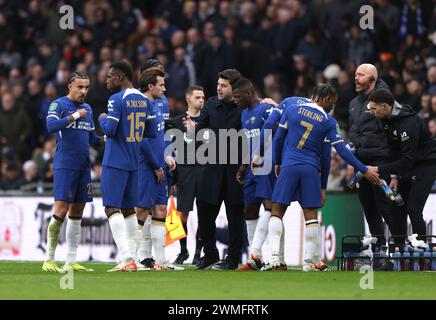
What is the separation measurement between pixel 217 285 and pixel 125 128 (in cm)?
261

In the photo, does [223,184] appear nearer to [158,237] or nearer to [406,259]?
[158,237]

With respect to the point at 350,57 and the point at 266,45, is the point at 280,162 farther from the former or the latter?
the point at 266,45

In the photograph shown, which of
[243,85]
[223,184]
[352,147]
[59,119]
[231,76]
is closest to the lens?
[59,119]

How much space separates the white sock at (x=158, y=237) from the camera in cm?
1512

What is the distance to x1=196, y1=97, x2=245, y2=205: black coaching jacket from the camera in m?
15.2

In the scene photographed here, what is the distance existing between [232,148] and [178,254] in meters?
3.43

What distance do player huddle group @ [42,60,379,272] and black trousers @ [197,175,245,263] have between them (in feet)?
0.57

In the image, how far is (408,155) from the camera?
1497 centimetres

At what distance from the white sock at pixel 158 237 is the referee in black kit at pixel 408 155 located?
2.79m

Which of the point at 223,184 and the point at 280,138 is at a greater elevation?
the point at 280,138

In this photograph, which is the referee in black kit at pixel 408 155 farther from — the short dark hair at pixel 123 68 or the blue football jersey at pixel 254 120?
the short dark hair at pixel 123 68

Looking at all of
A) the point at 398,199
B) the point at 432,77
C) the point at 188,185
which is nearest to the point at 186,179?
the point at 188,185
